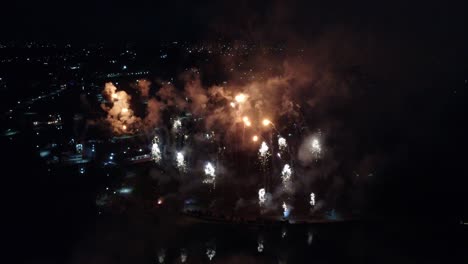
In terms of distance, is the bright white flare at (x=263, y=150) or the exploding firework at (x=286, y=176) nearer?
the exploding firework at (x=286, y=176)

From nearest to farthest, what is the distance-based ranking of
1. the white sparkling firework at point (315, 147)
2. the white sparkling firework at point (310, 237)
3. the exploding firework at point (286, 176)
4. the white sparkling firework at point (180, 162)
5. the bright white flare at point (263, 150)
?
the white sparkling firework at point (310, 237) → the exploding firework at point (286, 176) → the white sparkling firework at point (180, 162) → the bright white flare at point (263, 150) → the white sparkling firework at point (315, 147)

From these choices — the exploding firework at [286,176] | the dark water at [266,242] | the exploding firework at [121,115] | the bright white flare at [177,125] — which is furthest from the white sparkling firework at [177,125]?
the dark water at [266,242]

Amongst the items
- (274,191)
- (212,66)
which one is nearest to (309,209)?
(274,191)

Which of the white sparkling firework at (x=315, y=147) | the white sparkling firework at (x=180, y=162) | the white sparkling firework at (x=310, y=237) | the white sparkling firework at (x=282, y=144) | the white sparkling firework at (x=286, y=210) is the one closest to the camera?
the white sparkling firework at (x=310, y=237)

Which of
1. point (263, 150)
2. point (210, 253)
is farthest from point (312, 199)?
point (263, 150)

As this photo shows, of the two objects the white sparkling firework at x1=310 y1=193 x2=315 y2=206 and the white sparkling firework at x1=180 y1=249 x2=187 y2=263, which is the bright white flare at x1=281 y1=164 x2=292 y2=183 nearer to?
the white sparkling firework at x1=310 y1=193 x2=315 y2=206

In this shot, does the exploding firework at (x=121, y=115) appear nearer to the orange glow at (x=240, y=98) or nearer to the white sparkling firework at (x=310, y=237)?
the orange glow at (x=240, y=98)
